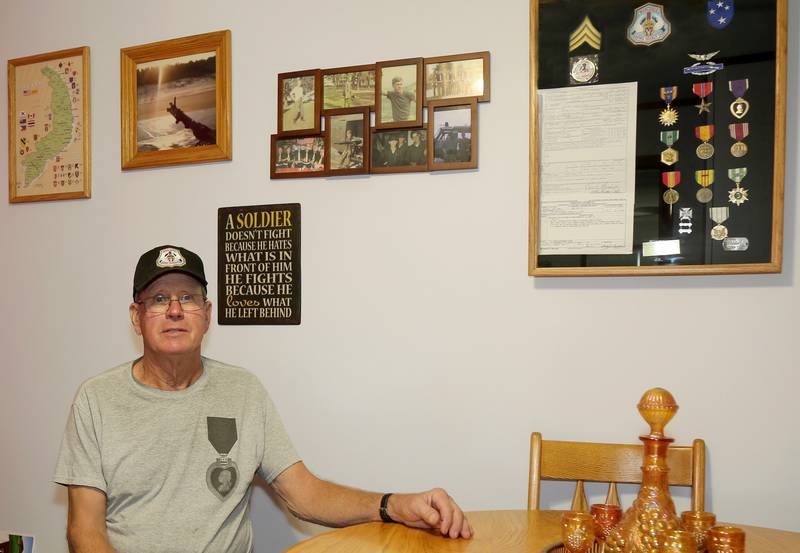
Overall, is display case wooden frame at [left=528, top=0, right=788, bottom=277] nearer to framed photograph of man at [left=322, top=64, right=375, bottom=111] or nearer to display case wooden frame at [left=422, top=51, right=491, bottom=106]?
display case wooden frame at [left=422, top=51, right=491, bottom=106]

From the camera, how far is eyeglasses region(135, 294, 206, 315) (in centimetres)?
194

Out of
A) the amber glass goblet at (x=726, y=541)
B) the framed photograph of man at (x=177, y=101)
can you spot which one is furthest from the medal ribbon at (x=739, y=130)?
the framed photograph of man at (x=177, y=101)

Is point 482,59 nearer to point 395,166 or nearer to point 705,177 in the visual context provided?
point 395,166

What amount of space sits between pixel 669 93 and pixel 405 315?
1.01 m

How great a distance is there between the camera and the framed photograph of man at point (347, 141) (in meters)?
2.33

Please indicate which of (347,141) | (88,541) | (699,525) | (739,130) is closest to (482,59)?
(347,141)

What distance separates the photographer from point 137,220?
107 inches

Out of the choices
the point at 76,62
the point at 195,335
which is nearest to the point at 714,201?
the point at 195,335

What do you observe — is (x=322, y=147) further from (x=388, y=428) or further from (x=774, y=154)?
(x=774, y=154)

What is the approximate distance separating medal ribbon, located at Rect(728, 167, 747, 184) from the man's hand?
114cm

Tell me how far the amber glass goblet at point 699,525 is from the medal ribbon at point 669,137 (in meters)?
1.06

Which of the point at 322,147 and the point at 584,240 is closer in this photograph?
the point at 584,240

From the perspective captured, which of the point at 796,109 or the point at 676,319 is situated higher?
the point at 796,109

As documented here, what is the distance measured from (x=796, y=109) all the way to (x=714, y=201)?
1.02ft
